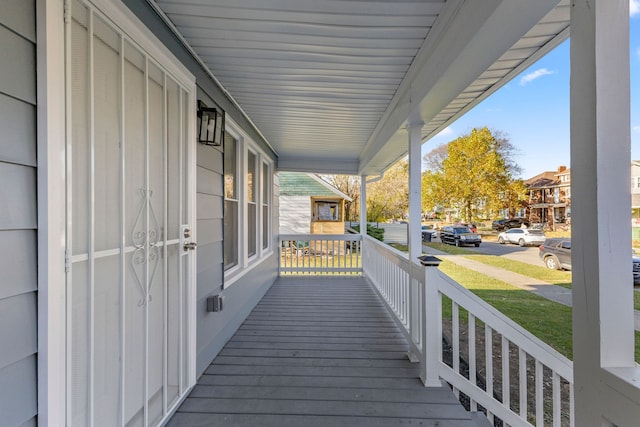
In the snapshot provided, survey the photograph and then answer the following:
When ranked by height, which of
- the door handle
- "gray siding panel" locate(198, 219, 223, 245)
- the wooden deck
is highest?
"gray siding panel" locate(198, 219, 223, 245)

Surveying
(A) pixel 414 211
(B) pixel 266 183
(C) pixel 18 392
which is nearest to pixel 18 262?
(C) pixel 18 392

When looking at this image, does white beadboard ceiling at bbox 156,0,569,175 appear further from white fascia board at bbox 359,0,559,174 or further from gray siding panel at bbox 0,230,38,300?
gray siding panel at bbox 0,230,38,300

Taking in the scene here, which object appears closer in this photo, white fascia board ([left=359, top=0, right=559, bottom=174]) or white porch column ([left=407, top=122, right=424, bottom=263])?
white fascia board ([left=359, top=0, right=559, bottom=174])

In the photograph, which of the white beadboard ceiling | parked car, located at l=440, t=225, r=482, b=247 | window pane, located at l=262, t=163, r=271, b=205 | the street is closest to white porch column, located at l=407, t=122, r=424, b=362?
the white beadboard ceiling

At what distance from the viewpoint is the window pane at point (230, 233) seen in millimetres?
2992

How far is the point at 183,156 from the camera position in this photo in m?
1.96

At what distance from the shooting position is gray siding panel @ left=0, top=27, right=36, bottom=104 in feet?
2.84

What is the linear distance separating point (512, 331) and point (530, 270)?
8.19 m

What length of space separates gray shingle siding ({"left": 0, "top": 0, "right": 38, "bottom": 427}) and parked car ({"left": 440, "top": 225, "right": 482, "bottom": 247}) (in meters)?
13.5

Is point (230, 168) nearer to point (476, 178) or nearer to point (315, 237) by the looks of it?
point (315, 237)

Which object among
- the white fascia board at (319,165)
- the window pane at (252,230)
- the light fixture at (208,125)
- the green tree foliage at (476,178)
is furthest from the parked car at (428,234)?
the light fixture at (208,125)

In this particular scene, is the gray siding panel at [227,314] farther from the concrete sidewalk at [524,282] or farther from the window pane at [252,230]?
the concrete sidewalk at [524,282]

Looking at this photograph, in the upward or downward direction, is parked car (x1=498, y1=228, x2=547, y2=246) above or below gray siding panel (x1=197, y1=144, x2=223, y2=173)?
below

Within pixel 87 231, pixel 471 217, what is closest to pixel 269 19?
pixel 87 231
